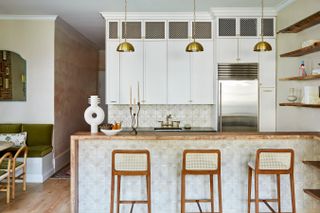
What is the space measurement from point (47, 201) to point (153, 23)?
3.45 meters

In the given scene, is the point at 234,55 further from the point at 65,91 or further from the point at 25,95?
the point at 25,95

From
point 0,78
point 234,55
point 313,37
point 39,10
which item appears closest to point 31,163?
point 0,78

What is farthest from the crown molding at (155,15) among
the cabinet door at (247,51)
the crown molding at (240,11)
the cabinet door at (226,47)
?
the cabinet door at (247,51)

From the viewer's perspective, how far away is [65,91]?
6258 millimetres

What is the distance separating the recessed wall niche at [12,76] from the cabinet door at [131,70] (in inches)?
75.5

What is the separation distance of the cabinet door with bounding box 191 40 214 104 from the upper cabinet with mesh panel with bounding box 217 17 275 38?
335mm

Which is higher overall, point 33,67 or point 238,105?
point 33,67

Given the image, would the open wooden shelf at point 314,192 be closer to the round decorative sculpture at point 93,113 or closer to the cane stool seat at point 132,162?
the cane stool seat at point 132,162

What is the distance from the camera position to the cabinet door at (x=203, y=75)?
17.4 ft

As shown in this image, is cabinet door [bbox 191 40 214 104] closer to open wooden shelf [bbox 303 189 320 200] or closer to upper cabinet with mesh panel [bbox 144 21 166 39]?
upper cabinet with mesh panel [bbox 144 21 166 39]

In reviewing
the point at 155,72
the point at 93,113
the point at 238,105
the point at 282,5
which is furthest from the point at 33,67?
the point at 282,5

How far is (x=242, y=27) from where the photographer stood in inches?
202

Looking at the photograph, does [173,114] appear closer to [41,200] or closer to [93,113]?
[93,113]

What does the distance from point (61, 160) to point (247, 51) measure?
4295 mm
